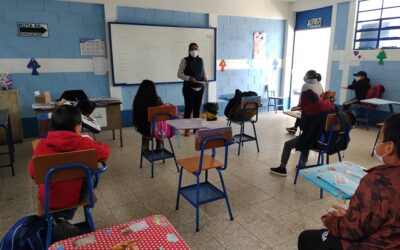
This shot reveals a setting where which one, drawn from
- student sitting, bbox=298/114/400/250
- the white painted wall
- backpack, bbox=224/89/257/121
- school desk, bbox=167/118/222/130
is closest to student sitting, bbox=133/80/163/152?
school desk, bbox=167/118/222/130

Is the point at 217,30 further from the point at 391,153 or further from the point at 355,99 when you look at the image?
the point at 391,153

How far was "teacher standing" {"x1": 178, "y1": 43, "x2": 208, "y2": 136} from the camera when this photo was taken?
511cm

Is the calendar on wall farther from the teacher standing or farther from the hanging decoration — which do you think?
the teacher standing

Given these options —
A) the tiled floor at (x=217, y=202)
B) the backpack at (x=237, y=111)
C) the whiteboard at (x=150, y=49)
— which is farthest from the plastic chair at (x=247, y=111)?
the whiteboard at (x=150, y=49)

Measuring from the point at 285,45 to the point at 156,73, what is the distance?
3595 mm

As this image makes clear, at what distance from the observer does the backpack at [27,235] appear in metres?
1.46

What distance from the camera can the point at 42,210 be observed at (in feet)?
6.17

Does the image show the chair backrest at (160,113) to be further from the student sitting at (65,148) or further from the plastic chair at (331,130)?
the plastic chair at (331,130)

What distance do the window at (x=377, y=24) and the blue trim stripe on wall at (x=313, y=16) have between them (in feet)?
2.36

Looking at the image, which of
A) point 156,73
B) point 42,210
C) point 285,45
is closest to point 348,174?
point 42,210

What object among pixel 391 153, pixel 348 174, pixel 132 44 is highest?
pixel 132 44

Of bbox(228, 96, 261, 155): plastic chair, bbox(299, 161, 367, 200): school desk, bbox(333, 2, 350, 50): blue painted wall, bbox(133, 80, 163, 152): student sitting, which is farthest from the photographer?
bbox(333, 2, 350, 50): blue painted wall

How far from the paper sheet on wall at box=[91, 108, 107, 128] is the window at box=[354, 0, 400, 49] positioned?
526cm

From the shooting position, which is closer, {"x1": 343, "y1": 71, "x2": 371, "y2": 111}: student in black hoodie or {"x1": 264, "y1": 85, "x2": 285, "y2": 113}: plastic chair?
{"x1": 343, "y1": 71, "x2": 371, "y2": 111}: student in black hoodie
